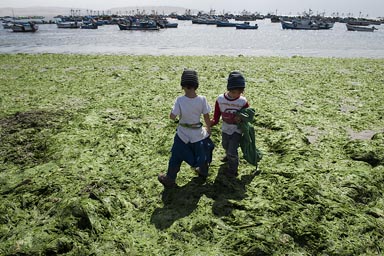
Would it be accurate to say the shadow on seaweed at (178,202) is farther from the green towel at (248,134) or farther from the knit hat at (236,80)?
the knit hat at (236,80)

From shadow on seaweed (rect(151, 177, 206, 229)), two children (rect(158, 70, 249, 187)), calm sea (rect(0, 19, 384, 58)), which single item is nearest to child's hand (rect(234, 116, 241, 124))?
two children (rect(158, 70, 249, 187))

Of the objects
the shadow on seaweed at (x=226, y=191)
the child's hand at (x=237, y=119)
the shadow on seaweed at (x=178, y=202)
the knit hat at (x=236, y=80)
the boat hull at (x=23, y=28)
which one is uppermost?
the knit hat at (x=236, y=80)

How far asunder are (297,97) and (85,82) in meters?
9.15

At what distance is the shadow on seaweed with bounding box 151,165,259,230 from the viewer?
14.8 ft

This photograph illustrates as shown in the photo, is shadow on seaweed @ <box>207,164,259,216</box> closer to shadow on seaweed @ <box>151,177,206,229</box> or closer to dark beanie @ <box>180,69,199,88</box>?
shadow on seaweed @ <box>151,177,206,229</box>

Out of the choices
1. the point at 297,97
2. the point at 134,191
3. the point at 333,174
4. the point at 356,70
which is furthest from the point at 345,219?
the point at 356,70

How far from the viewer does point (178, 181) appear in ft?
17.8

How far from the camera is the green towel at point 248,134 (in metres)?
4.94

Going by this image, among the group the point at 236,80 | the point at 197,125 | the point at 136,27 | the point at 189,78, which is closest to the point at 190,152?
the point at 197,125

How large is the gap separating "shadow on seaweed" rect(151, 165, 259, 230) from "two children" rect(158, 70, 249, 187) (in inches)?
8.8

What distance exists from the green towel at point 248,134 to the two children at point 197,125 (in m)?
0.09

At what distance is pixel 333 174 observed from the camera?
17.9 feet

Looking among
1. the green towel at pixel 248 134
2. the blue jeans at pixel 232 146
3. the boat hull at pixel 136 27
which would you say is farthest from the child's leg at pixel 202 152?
the boat hull at pixel 136 27

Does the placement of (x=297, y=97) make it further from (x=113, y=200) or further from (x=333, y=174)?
(x=113, y=200)
